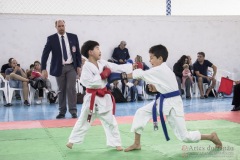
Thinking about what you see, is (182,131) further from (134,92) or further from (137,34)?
(137,34)

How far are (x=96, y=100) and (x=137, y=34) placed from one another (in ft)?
29.8

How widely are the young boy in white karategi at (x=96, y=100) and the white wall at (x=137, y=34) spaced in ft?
26.7

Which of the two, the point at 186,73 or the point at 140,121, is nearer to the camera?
the point at 140,121

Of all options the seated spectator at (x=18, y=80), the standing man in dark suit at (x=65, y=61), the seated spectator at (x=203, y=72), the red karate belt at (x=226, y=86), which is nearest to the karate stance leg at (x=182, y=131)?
the standing man in dark suit at (x=65, y=61)

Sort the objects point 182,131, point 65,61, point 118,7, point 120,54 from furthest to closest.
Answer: point 118,7
point 120,54
point 65,61
point 182,131

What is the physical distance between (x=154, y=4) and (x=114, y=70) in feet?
31.7

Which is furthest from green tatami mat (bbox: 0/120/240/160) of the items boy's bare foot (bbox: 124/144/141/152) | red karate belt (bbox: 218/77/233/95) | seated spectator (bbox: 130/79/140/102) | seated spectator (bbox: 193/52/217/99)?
seated spectator (bbox: 193/52/217/99)

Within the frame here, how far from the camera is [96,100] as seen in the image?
14.0ft

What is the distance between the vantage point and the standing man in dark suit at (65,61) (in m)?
7.22

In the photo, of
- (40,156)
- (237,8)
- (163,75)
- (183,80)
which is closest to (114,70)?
(163,75)

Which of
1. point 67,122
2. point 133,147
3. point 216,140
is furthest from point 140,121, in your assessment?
point 67,122

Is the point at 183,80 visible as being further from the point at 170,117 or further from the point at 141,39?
the point at 170,117

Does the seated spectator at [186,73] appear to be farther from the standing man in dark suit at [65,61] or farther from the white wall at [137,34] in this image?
the standing man in dark suit at [65,61]

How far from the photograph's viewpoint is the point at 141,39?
43.1 ft
